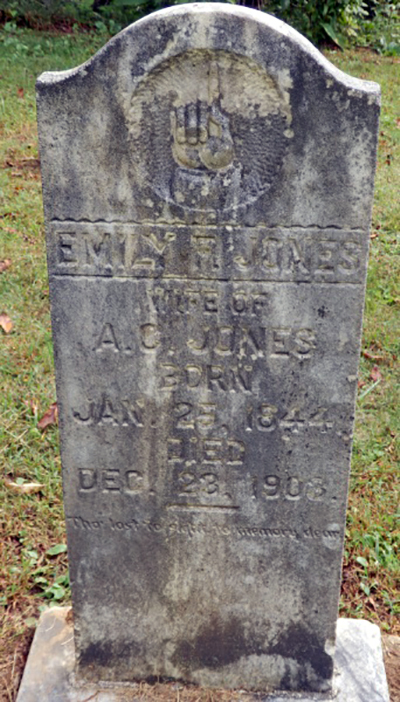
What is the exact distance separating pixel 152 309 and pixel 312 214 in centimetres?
48

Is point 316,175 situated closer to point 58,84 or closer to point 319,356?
point 319,356

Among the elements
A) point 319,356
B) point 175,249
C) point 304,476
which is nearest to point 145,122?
point 175,249

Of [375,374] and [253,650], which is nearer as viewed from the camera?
[253,650]

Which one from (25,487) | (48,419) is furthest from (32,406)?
(25,487)

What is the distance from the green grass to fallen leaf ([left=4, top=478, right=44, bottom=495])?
13 millimetres

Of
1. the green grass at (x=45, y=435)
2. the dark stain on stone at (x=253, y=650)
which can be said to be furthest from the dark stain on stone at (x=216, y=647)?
the green grass at (x=45, y=435)

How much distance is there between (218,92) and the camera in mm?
1821

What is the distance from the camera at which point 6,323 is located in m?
4.50

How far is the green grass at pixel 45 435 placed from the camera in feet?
9.74

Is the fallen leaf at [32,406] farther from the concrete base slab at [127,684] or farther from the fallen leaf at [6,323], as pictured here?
the concrete base slab at [127,684]

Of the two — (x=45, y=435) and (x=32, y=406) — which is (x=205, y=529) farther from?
(x=32, y=406)

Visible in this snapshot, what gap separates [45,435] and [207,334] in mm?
1805

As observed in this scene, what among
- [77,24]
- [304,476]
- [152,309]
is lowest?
[304,476]

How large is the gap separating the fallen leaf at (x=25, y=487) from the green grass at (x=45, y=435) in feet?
0.04
